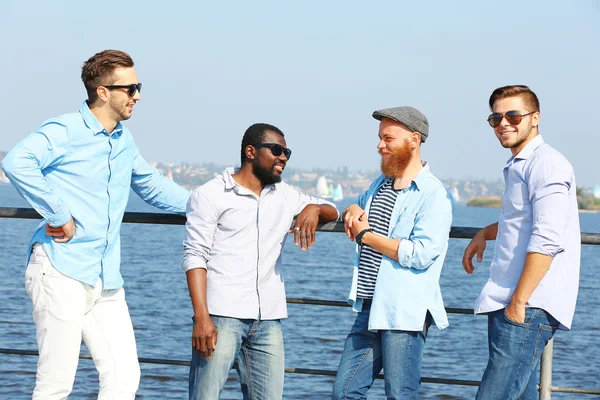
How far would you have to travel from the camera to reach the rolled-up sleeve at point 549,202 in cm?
379

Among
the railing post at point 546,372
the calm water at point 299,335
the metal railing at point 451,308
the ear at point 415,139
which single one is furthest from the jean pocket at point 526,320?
the calm water at point 299,335

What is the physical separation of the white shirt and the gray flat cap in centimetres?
71

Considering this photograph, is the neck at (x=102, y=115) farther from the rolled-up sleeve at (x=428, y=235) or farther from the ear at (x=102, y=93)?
the rolled-up sleeve at (x=428, y=235)

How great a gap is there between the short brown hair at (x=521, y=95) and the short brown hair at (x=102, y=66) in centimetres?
171

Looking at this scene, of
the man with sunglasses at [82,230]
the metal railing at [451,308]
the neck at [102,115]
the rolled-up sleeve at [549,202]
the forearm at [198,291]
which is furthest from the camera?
the metal railing at [451,308]

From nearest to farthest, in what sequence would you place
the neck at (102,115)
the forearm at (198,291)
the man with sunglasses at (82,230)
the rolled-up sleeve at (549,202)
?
the rolled-up sleeve at (549,202)
the man with sunglasses at (82,230)
the forearm at (198,291)
the neck at (102,115)

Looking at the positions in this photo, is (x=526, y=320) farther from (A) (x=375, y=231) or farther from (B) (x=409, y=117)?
(B) (x=409, y=117)

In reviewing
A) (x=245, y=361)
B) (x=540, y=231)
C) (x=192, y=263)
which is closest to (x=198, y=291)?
(x=192, y=263)

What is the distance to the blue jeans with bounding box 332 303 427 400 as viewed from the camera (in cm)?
418

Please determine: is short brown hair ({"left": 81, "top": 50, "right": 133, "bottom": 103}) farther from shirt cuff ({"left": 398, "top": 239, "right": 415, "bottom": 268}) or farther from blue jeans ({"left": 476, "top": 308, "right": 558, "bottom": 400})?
blue jeans ({"left": 476, "top": 308, "right": 558, "bottom": 400})

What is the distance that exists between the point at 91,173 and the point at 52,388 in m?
0.99

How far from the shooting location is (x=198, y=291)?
163 inches

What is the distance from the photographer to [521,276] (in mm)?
3850

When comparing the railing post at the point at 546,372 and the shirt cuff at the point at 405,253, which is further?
the railing post at the point at 546,372
